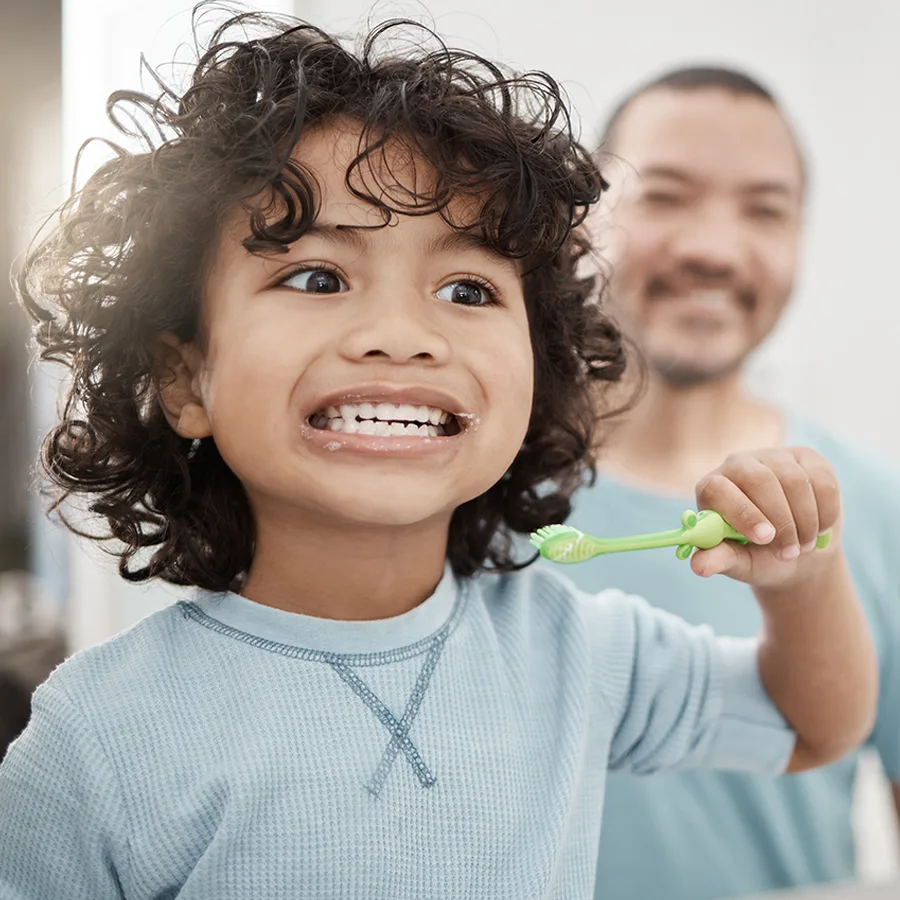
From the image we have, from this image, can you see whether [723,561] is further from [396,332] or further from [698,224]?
[698,224]

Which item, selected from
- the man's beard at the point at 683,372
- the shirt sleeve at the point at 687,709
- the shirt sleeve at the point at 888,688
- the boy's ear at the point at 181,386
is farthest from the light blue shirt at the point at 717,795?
the boy's ear at the point at 181,386

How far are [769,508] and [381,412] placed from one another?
0.22 m

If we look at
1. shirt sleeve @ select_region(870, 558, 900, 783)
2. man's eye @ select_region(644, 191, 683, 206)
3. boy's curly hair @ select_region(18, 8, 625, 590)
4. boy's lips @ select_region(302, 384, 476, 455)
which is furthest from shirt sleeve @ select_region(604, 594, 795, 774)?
man's eye @ select_region(644, 191, 683, 206)

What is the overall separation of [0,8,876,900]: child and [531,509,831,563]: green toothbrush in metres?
0.01

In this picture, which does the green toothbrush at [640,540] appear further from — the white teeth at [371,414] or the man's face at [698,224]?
the man's face at [698,224]

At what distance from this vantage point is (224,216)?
61cm

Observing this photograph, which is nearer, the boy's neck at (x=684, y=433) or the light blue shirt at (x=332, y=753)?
the light blue shirt at (x=332, y=753)

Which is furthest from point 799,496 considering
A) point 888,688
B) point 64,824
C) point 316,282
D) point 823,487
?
point 888,688

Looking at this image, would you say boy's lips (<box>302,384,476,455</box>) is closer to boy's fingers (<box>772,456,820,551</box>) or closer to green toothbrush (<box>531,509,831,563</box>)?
green toothbrush (<box>531,509,831,563</box>)

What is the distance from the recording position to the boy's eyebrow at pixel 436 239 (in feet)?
1.90

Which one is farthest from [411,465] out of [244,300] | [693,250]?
[693,250]

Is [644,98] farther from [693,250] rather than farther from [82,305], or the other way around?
[82,305]

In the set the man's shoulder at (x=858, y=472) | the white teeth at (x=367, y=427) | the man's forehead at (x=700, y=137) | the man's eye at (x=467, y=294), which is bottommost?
the man's shoulder at (x=858, y=472)

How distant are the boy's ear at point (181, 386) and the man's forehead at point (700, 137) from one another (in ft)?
1.85
